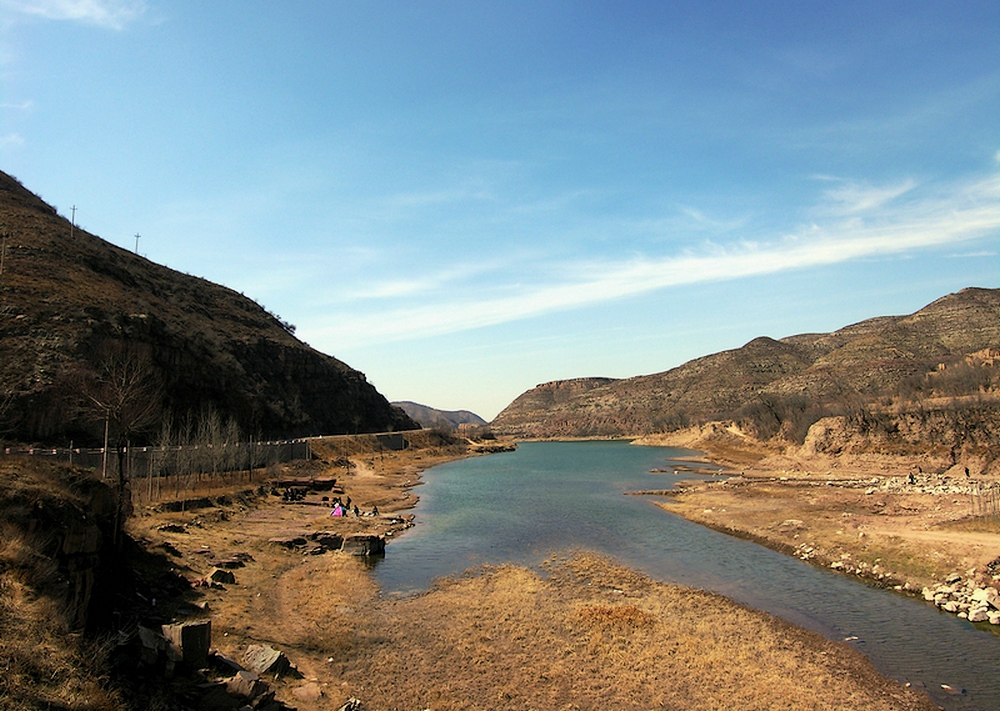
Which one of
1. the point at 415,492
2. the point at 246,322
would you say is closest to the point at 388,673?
the point at 415,492

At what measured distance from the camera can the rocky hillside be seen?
49469 mm

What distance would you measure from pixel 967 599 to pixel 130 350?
67.5m

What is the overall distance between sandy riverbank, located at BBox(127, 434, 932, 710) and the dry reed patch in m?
0.06

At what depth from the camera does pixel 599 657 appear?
1711 centimetres

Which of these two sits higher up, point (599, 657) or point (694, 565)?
point (599, 657)

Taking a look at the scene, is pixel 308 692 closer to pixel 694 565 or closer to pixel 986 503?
pixel 694 565

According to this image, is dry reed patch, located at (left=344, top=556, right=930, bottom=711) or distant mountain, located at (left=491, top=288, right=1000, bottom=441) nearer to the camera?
dry reed patch, located at (left=344, top=556, right=930, bottom=711)

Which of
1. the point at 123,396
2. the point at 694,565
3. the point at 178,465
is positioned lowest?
the point at 694,565

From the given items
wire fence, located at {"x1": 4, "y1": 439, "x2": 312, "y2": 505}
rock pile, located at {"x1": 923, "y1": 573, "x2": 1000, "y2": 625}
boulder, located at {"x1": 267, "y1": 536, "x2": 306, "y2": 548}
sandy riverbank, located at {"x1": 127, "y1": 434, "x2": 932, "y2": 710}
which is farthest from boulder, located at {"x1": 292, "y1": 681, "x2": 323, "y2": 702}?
wire fence, located at {"x1": 4, "y1": 439, "x2": 312, "y2": 505}

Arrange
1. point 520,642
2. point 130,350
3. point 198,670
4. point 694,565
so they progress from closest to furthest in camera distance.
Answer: point 198,670 < point 520,642 < point 694,565 < point 130,350

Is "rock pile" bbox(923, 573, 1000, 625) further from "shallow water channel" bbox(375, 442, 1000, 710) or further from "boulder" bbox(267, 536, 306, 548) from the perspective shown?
"boulder" bbox(267, 536, 306, 548)

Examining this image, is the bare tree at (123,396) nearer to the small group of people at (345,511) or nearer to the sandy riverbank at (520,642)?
the sandy riverbank at (520,642)

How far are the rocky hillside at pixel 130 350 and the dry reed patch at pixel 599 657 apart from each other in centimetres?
1683

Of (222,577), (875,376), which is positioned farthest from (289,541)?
(875,376)
